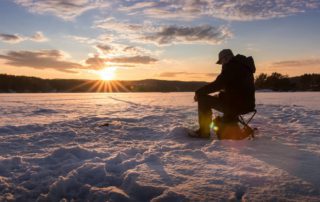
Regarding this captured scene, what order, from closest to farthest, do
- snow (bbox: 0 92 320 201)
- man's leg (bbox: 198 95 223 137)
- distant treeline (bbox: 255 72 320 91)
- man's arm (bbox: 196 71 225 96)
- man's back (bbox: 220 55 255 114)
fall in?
snow (bbox: 0 92 320 201)
man's back (bbox: 220 55 255 114)
man's arm (bbox: 196 71 225 96)
man's leg (bbox: 198 95 223 137)
distant treeline (bbox: 255 72 320 91)

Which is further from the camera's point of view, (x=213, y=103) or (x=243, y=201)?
(x=213, y=103)

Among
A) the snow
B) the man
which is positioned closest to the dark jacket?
the man

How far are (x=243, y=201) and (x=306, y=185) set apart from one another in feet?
2.45

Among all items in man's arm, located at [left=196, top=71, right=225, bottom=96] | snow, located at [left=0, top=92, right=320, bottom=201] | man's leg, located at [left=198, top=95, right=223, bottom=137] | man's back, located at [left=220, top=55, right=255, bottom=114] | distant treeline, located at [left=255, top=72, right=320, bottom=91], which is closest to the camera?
snow, located at [left=0, top=92, right=320, bottom=201]

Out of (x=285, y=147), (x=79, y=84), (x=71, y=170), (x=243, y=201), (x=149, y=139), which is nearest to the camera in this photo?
(x=243, y=201)

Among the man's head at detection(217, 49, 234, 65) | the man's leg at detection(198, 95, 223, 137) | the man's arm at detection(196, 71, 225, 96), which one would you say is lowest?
the man's leg at detection(198, 95, 223, 137)

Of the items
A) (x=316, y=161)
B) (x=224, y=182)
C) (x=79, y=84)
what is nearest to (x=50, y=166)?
(x=224, y=182)

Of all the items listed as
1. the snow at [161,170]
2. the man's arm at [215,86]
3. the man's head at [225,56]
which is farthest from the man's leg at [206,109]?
the man's head at [225,56]

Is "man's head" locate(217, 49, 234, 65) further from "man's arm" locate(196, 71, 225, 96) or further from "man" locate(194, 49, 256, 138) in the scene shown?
"man's arm" locate(196, 71, 225, 96)

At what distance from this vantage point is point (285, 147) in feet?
16.0

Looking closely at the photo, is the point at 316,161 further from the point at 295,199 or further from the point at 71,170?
the point at 71,170

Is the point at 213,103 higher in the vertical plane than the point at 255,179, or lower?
higher

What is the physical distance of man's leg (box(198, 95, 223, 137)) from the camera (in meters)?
6.21

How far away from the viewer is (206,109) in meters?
6.34
